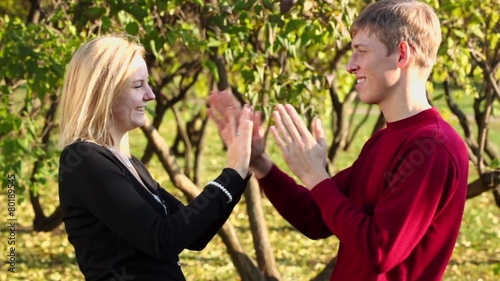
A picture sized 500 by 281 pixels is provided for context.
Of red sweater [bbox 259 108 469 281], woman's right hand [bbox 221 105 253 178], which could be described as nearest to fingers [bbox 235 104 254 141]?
woman's right hand [bbox 221 105 253 178]

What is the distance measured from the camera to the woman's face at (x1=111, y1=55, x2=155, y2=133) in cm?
286

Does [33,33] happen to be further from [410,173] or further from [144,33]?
[410,173]

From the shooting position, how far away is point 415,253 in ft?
8.21

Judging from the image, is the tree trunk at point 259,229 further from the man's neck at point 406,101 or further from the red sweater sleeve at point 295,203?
the man's neck at point 406,101

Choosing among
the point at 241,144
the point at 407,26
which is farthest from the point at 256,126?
the point at 407,26

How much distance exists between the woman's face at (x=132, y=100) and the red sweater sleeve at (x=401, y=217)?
2.60 feet

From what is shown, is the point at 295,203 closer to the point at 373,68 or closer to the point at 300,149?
the point at 300,149

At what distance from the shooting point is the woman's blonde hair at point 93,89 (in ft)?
9.14

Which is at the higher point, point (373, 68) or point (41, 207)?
point (373, 68)

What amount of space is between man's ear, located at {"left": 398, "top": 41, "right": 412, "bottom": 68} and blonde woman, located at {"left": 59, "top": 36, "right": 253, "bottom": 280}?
55 centimetres

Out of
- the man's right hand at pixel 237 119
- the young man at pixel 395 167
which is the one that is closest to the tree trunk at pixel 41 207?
the man's right hand at pixel 237 119

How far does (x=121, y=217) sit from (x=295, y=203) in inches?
24.7

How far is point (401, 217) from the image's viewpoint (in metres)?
2.38

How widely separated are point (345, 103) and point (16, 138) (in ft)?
15.1
